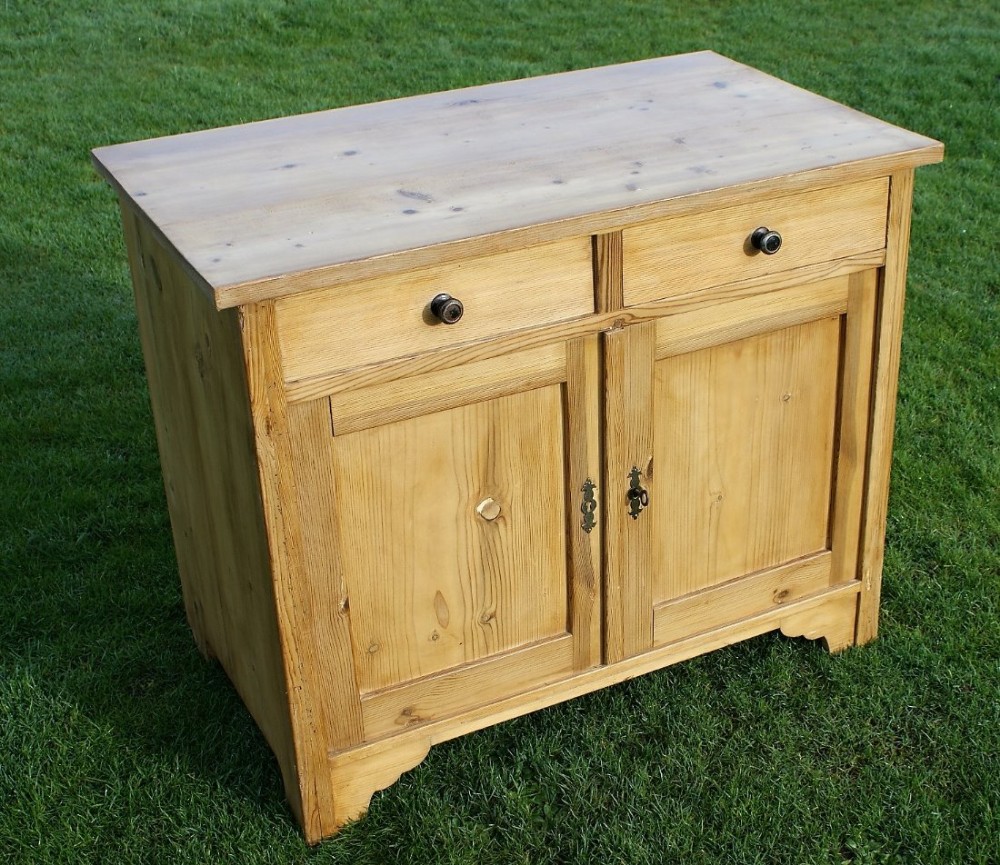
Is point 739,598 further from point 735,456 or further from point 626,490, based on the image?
point 626,490

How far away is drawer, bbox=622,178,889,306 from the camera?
99.3 inches

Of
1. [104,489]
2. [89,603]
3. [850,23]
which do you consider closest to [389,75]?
[850,23]

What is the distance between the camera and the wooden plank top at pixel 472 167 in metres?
2.31

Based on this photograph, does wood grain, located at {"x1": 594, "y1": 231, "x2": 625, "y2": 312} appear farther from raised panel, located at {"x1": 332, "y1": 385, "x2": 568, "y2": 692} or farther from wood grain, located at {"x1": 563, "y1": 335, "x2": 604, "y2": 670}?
raised panel, located at {"x1": 332, "y1": 385, "x2": 568, "y2": 692}

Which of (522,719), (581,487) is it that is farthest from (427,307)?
(522,719)

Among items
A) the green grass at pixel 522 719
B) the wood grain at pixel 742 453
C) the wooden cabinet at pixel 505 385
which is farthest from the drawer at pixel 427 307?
the green grass at pixel 522 719

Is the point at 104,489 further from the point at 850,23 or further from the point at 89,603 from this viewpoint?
the point at 850,23

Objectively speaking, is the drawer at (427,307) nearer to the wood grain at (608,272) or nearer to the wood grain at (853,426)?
the wood grain at (608,272)

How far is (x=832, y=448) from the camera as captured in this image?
298 cm

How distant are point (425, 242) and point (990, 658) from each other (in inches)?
67.9

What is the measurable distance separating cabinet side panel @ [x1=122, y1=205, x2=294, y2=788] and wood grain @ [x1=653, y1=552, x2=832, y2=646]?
826 mm

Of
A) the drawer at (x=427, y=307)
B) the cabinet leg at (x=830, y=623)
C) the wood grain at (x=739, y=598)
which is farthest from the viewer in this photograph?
the cabinet leg at (x=830, y=623)

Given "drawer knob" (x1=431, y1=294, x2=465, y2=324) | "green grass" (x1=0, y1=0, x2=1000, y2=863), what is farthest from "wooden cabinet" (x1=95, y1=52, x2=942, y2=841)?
"green grass" (x1=0, y1=0, x2=1000, y2=863)

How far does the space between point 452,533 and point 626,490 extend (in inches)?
14.5
